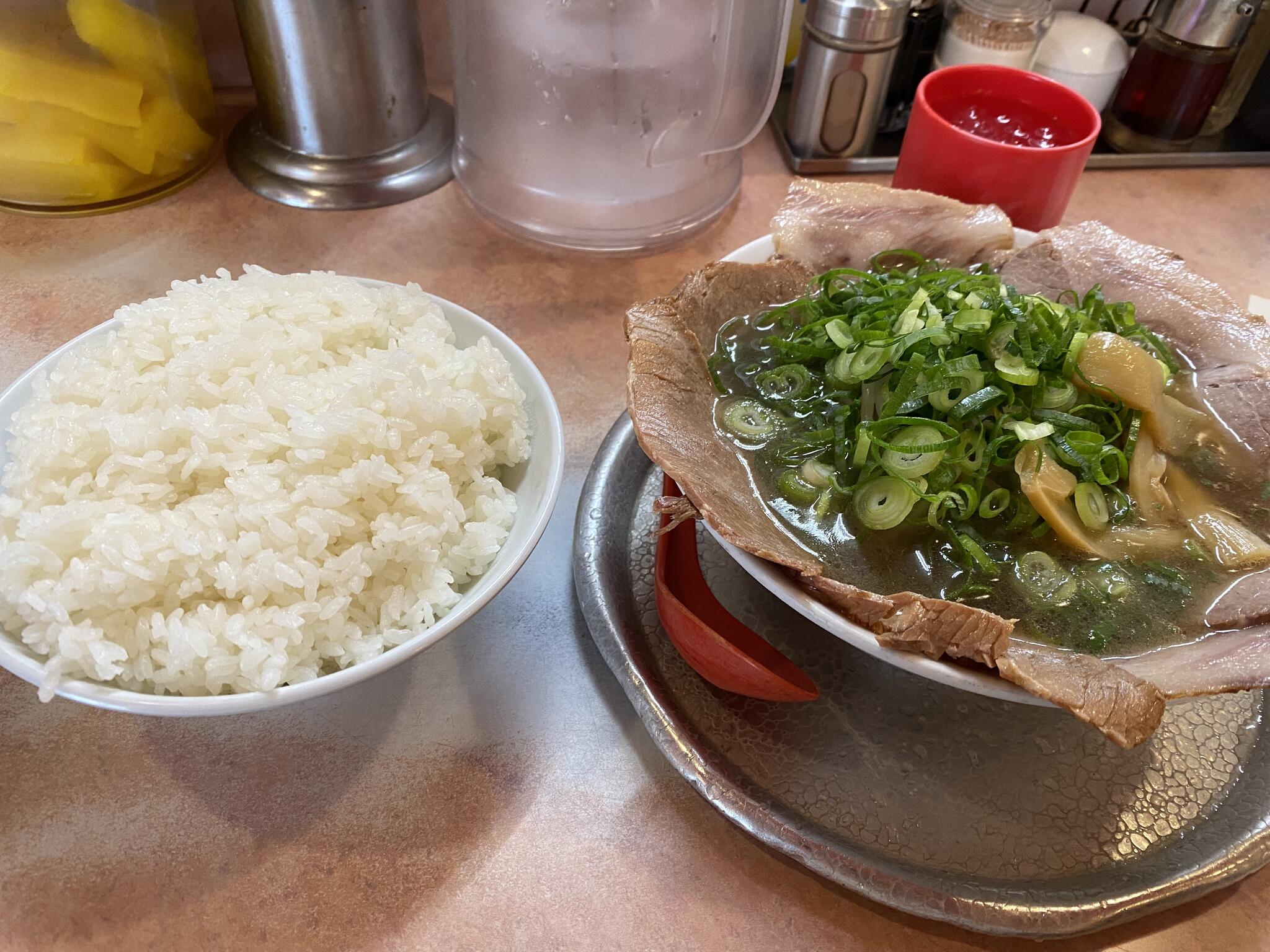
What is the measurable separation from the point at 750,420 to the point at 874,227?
1.51ft

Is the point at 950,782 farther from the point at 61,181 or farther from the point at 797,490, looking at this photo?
the point at 61,181

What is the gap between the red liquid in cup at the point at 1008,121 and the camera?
1688 mm

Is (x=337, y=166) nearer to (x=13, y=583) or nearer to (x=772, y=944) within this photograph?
(x=13, y=583)

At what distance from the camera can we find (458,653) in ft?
4.06

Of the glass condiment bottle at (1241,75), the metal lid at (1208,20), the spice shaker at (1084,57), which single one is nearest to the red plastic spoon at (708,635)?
the spice shaker at (1084,57)

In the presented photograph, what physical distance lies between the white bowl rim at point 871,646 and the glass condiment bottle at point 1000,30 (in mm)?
1583

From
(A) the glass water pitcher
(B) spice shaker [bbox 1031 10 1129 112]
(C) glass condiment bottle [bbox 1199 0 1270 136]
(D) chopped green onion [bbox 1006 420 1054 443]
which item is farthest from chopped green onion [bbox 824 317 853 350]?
(C) glass condiment bottle [bbox 1199 0 1270 136]

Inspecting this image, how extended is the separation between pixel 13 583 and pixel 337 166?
4.78ft

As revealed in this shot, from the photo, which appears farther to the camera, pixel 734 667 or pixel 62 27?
pixel 62 27

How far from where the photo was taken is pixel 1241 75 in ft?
7.43

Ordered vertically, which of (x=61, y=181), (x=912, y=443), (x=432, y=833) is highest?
(x=912, y=443)

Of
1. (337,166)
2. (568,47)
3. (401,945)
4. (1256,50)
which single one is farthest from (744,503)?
(1256,50)

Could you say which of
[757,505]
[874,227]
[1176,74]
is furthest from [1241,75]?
[757,505]

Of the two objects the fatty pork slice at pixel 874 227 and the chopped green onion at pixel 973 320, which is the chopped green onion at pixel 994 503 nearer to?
the chopped green onion at pixel 973 320
